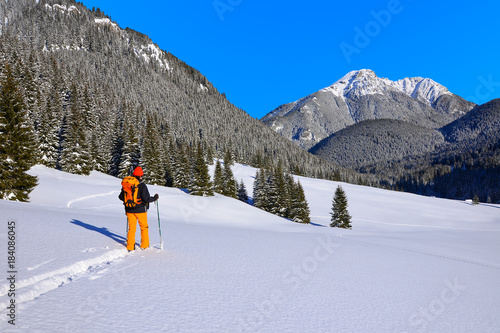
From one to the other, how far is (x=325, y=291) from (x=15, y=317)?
173 inches

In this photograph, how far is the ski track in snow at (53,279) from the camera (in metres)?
3.55

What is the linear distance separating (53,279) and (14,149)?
58.6 feet

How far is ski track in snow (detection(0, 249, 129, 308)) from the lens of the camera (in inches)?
140

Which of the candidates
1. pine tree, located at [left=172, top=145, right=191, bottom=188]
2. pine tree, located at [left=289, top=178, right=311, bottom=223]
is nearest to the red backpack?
pine tree, located at [left=289, top=178, right=311, bottom=223]

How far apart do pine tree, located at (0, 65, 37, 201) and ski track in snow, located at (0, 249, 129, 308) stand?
15.8 metres

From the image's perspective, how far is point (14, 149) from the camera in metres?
16.9

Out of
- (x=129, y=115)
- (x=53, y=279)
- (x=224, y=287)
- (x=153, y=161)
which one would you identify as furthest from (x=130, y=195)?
(x=129, y=115)

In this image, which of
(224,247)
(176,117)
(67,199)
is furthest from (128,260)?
(176,117)

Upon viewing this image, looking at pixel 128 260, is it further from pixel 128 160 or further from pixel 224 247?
pixel 128 160

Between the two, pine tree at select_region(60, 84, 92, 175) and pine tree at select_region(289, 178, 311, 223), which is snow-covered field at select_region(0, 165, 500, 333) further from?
pine tree at select_region(60, 84, 92, 175)

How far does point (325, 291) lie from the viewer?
464 cm

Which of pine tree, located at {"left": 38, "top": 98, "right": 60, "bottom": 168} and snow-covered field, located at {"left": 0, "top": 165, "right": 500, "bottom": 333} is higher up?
pine tree, located at {"left": 38, "top": 98, "right": 60, "bottom": 168}

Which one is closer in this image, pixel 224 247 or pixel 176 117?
pixel 224 247

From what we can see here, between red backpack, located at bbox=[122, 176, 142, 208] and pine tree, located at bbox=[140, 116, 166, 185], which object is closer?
red backpack, located at bbox=[122, 176, 142, 208]
